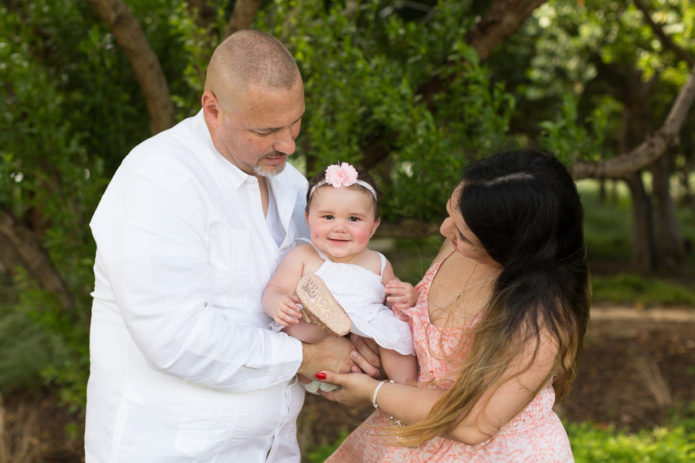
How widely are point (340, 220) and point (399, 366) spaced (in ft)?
1.80

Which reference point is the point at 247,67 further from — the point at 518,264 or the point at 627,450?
the point at 627,450

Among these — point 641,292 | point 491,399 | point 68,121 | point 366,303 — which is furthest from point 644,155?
point 641,292

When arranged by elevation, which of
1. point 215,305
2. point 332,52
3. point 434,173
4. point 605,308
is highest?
point 332,52

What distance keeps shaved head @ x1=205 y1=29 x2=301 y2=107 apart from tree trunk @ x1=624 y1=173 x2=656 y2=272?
34.3ft

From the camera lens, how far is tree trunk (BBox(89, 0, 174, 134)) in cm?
315

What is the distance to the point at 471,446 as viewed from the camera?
2215 millimetres

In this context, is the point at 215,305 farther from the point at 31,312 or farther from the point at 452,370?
the point at 31,312

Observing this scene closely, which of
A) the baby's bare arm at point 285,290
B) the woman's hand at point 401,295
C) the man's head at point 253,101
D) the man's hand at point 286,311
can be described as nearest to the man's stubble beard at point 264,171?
the man's head at point 253,101

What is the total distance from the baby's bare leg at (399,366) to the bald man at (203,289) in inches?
5.9

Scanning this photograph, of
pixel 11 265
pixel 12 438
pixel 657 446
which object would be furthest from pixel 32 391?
pixel 657 446

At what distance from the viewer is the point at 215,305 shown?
2186mm

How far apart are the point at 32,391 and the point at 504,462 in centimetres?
549

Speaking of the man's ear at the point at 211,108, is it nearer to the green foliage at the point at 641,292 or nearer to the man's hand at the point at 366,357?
the man's hand at the point at 366,357

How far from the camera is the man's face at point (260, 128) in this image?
2.15 m
